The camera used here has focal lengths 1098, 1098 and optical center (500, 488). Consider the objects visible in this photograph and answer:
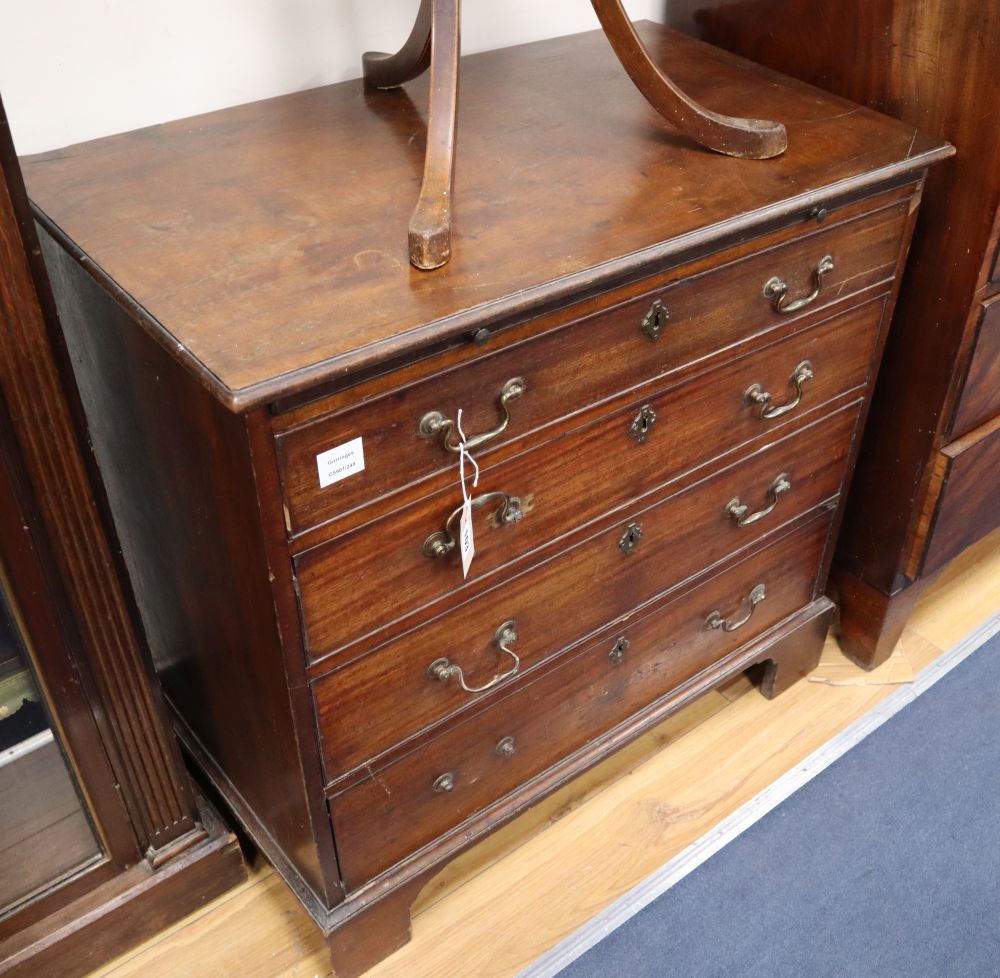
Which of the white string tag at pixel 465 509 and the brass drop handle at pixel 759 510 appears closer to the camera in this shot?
the white string tag at pixel 465 509

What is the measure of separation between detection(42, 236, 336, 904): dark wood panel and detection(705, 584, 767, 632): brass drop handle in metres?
0.65

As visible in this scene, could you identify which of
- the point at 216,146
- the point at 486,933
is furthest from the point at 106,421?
the point at 486,933

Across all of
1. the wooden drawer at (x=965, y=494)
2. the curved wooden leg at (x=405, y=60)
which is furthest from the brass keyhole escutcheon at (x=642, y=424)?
the wooden drawer at (x=965, y=494)

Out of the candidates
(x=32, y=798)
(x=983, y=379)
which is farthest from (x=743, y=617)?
(x=32, y=798)

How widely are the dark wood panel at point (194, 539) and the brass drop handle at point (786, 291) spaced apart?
640 mm

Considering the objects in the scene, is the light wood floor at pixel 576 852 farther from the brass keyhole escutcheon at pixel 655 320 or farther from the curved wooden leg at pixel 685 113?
the curved wooden leg at pixel 685 113

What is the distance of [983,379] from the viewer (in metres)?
1.54

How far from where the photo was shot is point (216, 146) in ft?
4.09

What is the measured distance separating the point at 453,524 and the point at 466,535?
18 millimetres

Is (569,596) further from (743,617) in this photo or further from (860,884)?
(860,884)

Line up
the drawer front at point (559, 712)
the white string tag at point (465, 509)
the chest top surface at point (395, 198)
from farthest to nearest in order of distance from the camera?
the drawer front at point (559, 712), the white string tag at point (465, 509), the chest top surface at point (395, 198)

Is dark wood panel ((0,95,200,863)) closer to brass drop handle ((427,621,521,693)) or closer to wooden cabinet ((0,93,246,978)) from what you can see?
wooden cabinet ((0,93,246,978))

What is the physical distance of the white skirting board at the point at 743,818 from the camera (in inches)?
58.2

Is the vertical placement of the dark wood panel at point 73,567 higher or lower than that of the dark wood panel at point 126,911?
higher
